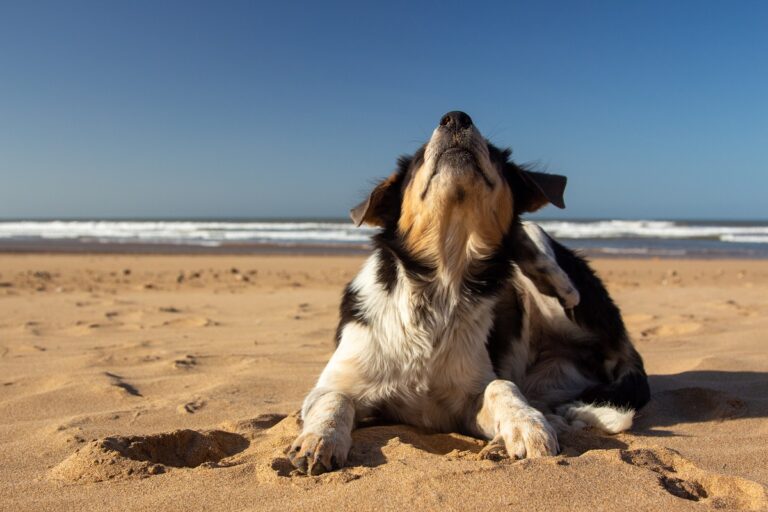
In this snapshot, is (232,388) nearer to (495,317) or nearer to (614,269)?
(495,317)

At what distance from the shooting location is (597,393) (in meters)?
3.47

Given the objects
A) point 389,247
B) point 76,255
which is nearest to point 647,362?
point 389,247

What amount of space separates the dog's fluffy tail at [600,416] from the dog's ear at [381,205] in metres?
1.39

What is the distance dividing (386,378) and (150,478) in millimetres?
1246

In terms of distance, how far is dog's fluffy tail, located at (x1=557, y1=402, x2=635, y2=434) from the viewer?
294 centimetres

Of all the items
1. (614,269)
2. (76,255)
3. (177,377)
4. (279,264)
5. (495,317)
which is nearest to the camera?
(495,317)

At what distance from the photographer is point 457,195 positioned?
313 centimetres

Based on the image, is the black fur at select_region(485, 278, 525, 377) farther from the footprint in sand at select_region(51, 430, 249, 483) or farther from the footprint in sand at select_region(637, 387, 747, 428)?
the footprint in sand at select_region(51, 430, 249, 483)

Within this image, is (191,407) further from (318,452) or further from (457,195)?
(457,195)

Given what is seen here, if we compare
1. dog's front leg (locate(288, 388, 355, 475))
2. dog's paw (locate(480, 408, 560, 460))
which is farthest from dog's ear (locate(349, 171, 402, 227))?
dog's paw (locate(480, 408, 560, 460))

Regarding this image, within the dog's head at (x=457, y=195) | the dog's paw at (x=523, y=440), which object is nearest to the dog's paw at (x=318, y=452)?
the dog's paw at (x=523, y=440)

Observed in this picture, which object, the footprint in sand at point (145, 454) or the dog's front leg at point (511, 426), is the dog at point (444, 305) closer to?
the dog's front leg at point (511, 426)

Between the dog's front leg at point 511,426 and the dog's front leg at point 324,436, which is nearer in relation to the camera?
the dog's front leg at point 324,436

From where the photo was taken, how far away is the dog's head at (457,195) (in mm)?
3129
